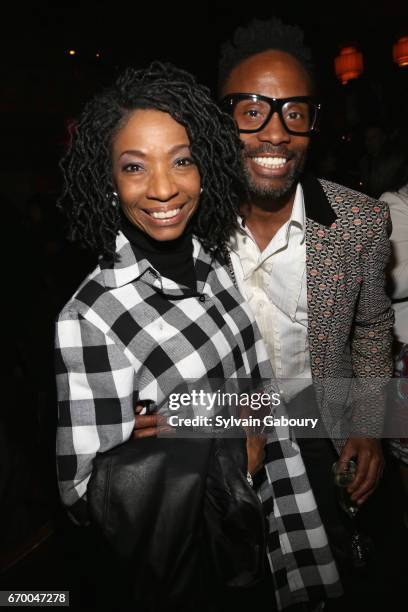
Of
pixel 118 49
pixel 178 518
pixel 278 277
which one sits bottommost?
pixel 178 518

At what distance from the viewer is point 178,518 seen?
1.06 m

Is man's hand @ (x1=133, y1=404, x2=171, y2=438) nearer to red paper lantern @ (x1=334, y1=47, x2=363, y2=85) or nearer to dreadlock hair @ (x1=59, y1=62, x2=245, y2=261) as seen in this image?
dreadlock hair @ (x1=59, y1=62, x2=245, y2=261)

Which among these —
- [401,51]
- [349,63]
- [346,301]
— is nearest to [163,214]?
[346,301]

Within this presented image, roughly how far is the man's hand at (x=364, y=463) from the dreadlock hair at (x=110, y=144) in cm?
104

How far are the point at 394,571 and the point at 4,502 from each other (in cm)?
200

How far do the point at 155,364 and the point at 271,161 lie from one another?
835 millimetres

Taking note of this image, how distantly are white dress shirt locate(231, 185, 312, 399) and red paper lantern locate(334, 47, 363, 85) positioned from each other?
7.06 m

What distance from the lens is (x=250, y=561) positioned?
3.74 feet

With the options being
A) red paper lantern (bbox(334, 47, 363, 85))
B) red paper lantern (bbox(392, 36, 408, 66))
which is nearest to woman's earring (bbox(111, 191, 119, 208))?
red paper lantern (bbox(392, 36, 408, 66))

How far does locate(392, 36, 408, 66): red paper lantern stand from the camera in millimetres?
6906

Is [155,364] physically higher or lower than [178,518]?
higher

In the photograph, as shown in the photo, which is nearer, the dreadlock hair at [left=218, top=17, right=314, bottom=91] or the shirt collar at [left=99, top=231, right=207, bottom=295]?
the shirt collar at [left=99, top=231, right=207, bottom=295]

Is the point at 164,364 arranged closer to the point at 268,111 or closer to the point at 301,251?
the point at 301,251

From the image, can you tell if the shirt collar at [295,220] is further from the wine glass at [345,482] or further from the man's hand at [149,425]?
the wine glass at [345,482]
